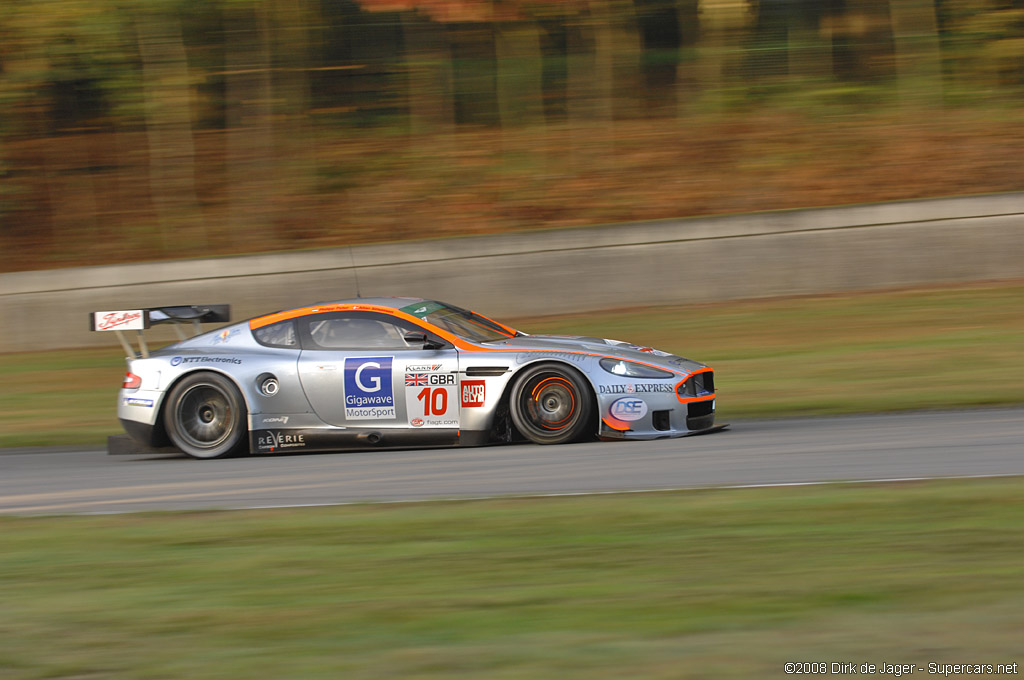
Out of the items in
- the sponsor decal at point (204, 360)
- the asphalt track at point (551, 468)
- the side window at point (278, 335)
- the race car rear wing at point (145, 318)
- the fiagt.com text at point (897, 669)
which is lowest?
the asphalt track at point (551, 468)

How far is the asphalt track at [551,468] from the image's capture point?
22.6 ft

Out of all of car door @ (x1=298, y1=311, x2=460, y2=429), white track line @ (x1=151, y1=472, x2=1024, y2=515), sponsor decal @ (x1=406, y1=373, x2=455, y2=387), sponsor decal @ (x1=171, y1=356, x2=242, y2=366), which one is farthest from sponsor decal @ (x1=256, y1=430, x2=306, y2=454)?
white track line @ (x1=151, y1=472, x2=1024, y2=515)

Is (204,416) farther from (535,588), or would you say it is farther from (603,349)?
(535,588)

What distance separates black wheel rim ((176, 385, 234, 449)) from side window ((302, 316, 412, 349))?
97 centimetres

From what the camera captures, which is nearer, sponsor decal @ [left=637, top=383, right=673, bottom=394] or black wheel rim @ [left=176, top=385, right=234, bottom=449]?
sponsor decal @ [left=637, top=383, right=673, bottom=394]

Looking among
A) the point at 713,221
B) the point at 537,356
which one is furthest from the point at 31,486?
the point at 713,221

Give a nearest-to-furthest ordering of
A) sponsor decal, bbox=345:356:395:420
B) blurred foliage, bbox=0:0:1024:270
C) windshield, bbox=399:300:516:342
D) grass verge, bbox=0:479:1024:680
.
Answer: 1. grass verge, bbox=0:479:1024:680
2. sponsor decal, bbox=345:356:395:420
3. windshield, bbox=399:300:516:342
4. blurred foliage, bbox=0:0:1024:270

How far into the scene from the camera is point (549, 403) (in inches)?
346

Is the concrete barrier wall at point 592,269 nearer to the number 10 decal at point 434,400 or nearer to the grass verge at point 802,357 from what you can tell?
the grass verge at point 802,357

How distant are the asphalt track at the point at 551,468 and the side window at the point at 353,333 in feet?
3.02

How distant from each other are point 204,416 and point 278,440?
757 millimetres

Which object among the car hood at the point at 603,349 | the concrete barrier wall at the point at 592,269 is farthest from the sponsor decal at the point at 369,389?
the concrete barrier wall at the point at 592,269

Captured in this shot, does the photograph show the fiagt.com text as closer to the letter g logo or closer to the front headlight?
the front headlight

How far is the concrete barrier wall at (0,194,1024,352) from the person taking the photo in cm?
1706
